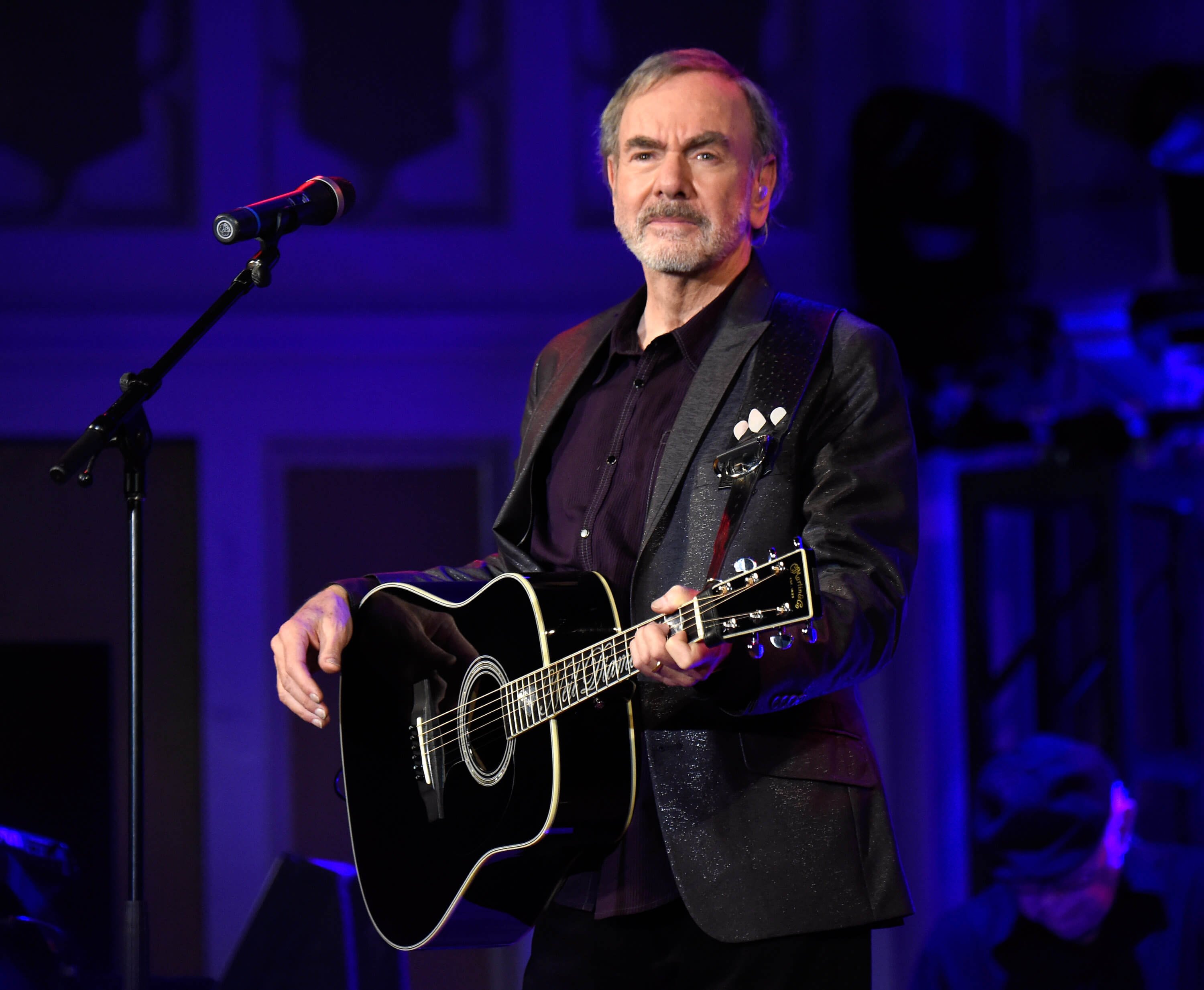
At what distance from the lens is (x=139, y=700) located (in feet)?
6.73

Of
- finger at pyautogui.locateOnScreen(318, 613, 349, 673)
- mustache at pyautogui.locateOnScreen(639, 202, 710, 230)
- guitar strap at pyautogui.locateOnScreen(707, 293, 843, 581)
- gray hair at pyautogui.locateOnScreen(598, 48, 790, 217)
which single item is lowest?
finger at pyautogui.locateOnScreen(318, 613, 349, 673)

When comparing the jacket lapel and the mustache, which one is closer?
the jacket lapel

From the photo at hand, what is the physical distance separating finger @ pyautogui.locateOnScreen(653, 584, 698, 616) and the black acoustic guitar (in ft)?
0.05

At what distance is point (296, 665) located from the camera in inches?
79.3

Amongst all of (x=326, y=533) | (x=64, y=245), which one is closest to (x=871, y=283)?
(x=326, y=533)

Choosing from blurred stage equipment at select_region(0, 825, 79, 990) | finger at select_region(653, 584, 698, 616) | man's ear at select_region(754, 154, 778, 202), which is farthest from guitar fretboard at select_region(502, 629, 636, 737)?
blurred stage equipment at select_region(0, 825, 79, 990)

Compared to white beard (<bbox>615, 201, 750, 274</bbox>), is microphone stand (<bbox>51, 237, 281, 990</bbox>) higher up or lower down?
lower down

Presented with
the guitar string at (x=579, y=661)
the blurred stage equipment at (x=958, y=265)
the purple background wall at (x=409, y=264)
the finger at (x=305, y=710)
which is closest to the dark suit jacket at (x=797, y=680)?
the guitar string at (x=579, y=661)

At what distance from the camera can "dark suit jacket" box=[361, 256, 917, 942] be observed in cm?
166

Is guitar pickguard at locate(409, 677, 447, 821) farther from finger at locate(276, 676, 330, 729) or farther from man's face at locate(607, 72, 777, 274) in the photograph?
man's face at locate(607, 72, 777, 274)

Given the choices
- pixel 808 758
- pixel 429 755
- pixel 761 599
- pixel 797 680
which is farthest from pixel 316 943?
pixel 761 599

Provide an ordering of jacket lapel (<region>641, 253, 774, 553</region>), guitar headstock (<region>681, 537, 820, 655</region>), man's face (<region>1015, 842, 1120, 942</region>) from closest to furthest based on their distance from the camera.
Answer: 1. guitar headstock (<region>681, 537, 820, 655</region>)
2. jacket lapel (<region>641, 253, 774, 553</region>)
3. man's face (<region>1015, 842, 1120, 942</region>)

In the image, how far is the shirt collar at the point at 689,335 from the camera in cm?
206

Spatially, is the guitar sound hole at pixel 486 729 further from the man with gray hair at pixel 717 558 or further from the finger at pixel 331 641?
the finger at pixel 331 641
